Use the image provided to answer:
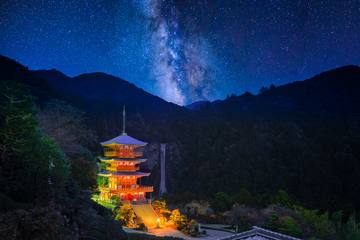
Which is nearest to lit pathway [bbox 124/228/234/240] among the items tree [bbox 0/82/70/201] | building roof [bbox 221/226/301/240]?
building roof [bbox 221/226/301/240]

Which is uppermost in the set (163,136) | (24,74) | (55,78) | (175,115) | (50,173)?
(55,78)

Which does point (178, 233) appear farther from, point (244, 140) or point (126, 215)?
point (244, 140)

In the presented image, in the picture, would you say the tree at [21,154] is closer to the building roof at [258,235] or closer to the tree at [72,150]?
the building roof at [258,235]

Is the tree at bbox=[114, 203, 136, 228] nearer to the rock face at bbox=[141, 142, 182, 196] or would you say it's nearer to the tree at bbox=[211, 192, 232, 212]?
the tree at bbox=[211, 192, 232, 212]

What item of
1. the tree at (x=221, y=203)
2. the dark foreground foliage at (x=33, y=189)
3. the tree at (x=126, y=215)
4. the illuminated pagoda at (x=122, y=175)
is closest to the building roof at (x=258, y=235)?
the dark foreground foliage at (x=33, y=189)

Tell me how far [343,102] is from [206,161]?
39.7 m

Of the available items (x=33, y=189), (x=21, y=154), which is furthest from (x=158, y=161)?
(x=33, y=189)

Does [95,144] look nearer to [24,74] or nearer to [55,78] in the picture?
[24,74]

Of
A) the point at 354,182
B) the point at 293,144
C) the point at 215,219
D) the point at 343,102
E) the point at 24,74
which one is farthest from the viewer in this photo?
the point at 343,102

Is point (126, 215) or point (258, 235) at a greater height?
point (126, 215)

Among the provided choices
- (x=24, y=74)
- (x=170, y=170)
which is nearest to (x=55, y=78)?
(x=24, y=74)

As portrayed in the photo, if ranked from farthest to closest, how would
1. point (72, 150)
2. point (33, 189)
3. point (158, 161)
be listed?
point (158, 161)
point (72, 150)
point (33, 189)

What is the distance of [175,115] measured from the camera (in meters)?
71.2

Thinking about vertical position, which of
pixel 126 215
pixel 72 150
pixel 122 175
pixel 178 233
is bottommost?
pixel 178 233
